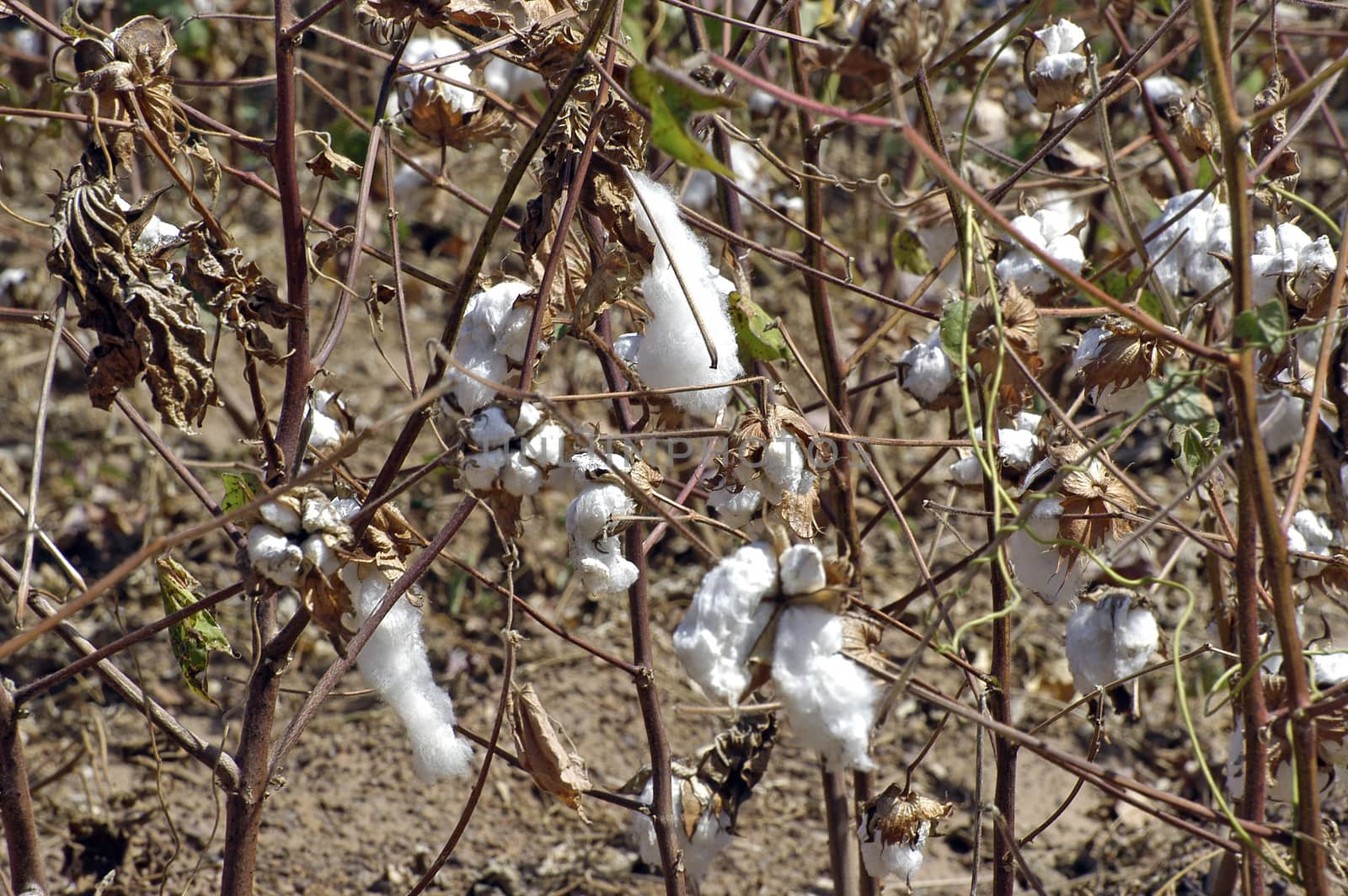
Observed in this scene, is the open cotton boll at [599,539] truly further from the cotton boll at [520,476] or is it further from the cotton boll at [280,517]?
the cotton boll at [280,517]

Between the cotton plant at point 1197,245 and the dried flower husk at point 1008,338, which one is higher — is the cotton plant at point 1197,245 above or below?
above

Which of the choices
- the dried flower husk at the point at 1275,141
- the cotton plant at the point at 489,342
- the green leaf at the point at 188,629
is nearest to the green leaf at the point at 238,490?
the green leaf at the point at 188,629

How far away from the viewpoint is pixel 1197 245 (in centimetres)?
147

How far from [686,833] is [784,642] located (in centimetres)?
69

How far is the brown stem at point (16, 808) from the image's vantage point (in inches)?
47.4

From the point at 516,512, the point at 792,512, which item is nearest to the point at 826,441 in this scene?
the point at 792,512

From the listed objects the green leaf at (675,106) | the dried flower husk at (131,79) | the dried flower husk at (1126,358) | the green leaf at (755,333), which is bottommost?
the green leaf at (675,106)

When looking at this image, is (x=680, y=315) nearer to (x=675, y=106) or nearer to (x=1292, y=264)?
(x=675, y=106)

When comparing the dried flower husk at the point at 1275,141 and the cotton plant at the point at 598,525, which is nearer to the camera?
the cotton plant at the point at 598,525

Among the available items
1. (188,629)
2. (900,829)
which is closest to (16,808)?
(188,629)

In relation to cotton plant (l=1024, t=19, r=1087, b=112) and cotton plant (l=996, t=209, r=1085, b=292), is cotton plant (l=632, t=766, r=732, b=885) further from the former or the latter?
cotton plant (l=1024, t=19, r=1087, b=112)

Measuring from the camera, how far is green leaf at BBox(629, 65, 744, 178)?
2.62 ft

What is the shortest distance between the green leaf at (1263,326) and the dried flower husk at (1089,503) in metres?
0.27

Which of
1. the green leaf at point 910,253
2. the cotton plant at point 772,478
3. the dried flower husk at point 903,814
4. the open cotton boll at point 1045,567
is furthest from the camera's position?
the green leaf at point 910,253
